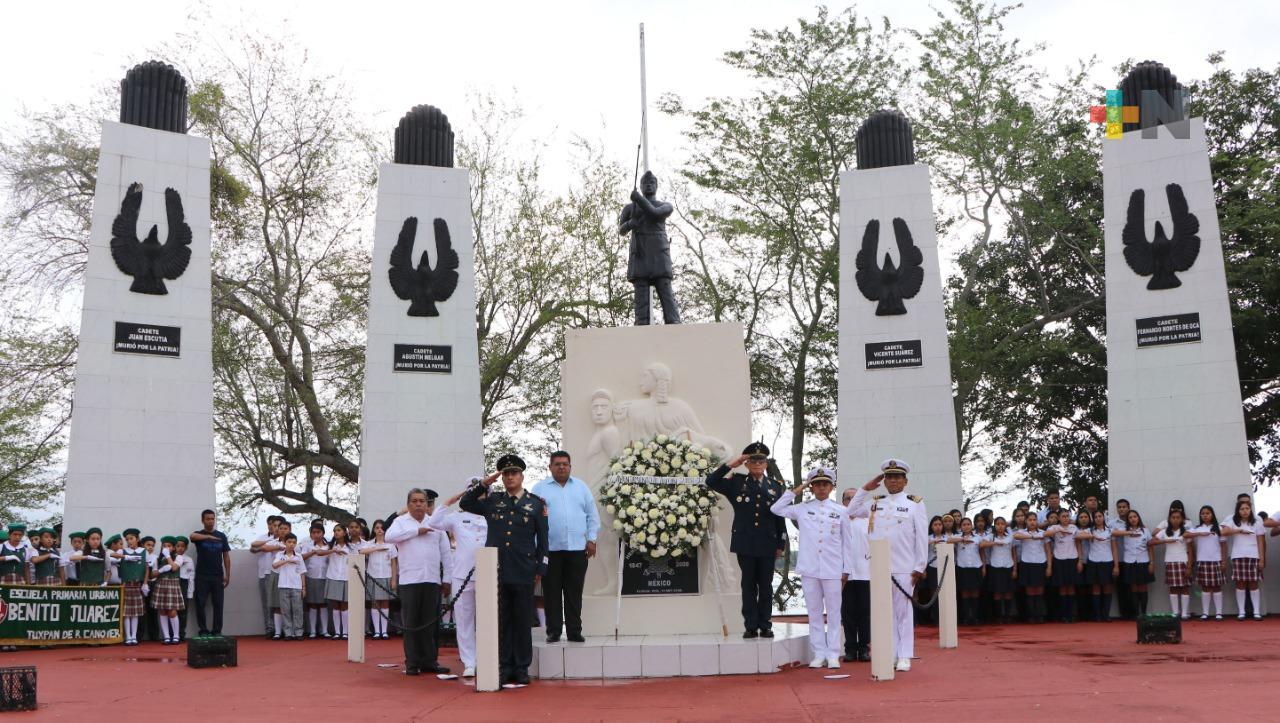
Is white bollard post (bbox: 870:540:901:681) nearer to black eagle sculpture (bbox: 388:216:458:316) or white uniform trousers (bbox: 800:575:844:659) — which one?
white uniform trousers (bbox: 800:575:844:659)

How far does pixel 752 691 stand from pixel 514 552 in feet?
6.27

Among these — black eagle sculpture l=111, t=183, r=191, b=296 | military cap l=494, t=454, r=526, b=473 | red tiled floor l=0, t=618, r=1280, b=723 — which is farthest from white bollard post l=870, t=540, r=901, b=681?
black eagle sculpture l=111, t=183, r=191, b=296

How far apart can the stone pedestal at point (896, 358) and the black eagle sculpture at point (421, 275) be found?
17.5ft

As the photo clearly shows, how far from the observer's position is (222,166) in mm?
20188

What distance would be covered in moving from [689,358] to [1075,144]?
14379mm

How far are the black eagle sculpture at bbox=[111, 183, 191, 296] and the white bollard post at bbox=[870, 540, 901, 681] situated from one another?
9.70 m

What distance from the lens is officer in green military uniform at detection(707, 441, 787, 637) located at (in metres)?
8.99

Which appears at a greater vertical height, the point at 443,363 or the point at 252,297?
the point at 252,297

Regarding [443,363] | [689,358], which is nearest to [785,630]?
[689,358]

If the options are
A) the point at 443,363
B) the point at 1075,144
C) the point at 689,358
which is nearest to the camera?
the point at 689,358

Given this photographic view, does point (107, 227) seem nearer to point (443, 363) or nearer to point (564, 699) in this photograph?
point (443, 363)

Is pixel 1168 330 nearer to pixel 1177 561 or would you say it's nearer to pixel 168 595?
pixel 1177 561

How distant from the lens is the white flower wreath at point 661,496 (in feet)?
31.5

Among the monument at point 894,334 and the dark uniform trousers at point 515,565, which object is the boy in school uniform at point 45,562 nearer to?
the dark uniform trousers at point 515,565
